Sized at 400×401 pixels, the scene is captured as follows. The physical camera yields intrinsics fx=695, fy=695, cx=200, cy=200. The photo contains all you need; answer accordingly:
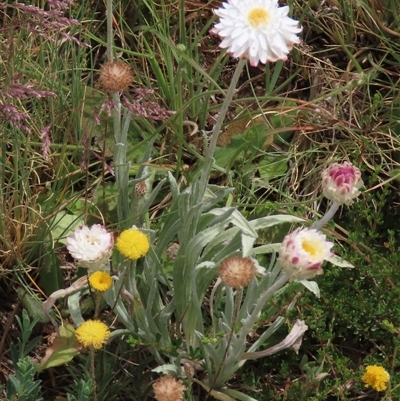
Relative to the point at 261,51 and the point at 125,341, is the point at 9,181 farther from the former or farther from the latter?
the point at 261,51

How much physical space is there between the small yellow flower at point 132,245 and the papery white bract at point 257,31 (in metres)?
0.34

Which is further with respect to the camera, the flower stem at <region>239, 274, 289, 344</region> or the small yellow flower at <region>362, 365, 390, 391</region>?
the small yellow flower at <region>362, 365, 390, 391</region>

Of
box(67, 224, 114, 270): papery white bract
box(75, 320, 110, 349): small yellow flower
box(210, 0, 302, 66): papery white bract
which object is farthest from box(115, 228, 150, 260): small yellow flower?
A: box(210, 0, 302, 66): papery white bract

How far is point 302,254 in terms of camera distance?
0.97m

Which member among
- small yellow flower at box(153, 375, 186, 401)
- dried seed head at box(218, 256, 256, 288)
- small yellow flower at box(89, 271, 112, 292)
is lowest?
small yellow flower at box(153, 375, 186, 401)

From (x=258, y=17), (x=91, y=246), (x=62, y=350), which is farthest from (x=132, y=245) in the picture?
(x=258, y=17)

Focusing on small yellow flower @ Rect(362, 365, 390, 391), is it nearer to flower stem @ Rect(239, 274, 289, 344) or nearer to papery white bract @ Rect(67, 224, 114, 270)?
flower stem @ Rect(239, 274, 289, 344)

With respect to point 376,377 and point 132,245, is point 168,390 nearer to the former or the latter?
point 132,245

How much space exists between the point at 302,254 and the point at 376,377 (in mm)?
410

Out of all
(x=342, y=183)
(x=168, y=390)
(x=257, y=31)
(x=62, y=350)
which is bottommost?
(x=62, y=350)

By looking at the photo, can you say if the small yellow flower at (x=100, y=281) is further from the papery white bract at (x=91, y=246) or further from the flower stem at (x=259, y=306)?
the flower stem at (x=259, y=306)

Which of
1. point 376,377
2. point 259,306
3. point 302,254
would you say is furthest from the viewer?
point 376,377

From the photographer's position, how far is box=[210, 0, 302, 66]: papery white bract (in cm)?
97

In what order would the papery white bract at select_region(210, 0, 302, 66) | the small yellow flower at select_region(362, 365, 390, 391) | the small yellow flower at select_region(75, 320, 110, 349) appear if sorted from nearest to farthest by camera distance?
the papery white bract at select_region(210, 0, 302, 66)
the small yellow flower at select_region(75, 320, 110, 349)
the small yellow flower at select_region(362, 365, 390, 391)
